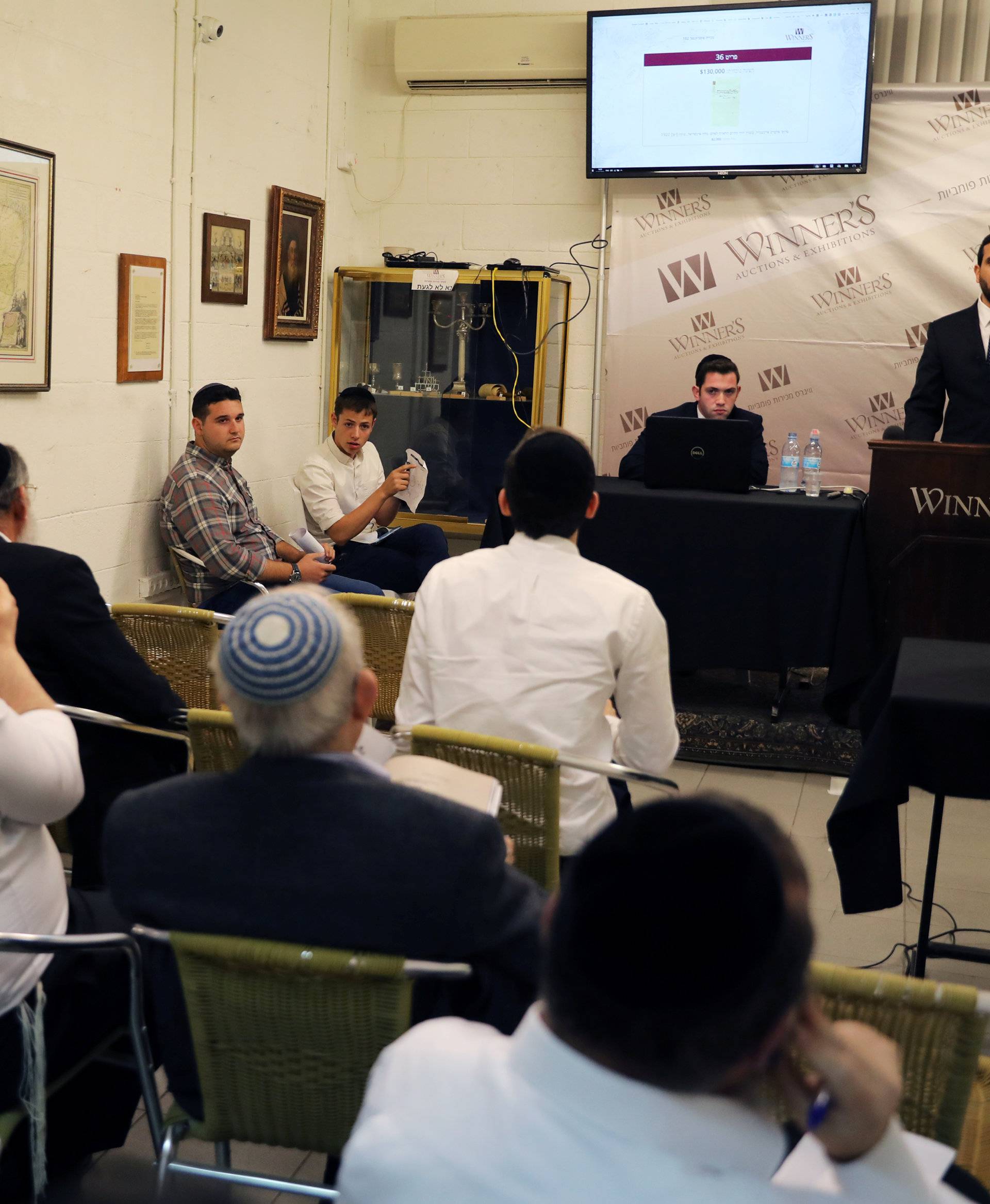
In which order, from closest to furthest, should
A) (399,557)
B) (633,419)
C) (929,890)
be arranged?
(929,890) < (399,557) < (633,419)

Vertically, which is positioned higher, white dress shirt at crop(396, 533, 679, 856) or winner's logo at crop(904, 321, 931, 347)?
winner's logo at crop(904, 321, 931, 347)

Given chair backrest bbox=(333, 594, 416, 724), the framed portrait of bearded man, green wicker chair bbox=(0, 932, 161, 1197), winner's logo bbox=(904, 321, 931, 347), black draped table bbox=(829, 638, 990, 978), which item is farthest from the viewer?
winner's logo bbox=(904, 321, 931, 347)

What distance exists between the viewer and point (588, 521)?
4.27 meters

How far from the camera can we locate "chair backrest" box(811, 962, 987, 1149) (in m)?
1.11

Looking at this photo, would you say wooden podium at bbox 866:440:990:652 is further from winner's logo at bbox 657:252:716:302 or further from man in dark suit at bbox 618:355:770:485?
winner's logo at bbox 657:252:716:302

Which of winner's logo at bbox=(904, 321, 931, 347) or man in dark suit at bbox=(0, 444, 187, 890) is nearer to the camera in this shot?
man in dark suit at bbox=(0, 444, 187, 890)

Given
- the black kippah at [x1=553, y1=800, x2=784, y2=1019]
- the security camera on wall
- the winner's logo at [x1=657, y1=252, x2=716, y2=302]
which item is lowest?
→ the black kippah at [x1=553, y1=800, x2=784, y2=1019]

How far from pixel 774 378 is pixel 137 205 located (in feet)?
9.86

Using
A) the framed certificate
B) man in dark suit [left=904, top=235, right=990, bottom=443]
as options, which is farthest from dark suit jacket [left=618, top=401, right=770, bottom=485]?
the framed certificate

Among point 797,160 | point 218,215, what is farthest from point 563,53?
point 218,215

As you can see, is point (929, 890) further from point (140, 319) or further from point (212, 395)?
point (140, 319)

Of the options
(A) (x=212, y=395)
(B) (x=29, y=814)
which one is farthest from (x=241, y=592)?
(B) (x=29, y=814)

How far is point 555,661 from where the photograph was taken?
2100 millimetres

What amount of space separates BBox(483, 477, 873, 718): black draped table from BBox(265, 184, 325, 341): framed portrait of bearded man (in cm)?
199
